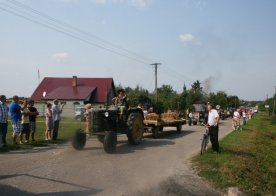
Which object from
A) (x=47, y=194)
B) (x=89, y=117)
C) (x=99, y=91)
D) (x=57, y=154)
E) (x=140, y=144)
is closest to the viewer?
(x=47, y=194)

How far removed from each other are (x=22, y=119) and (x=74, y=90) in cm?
4077

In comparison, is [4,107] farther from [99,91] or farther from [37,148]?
[99,91]

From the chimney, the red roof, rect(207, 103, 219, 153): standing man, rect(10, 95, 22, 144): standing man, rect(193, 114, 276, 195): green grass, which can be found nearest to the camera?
rect(193, 114, 276, 195): green grass

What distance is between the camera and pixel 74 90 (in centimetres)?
5572

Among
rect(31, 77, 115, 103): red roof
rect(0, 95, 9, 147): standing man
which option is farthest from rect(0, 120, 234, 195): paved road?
rect(31, 77, 115, 103): red roof

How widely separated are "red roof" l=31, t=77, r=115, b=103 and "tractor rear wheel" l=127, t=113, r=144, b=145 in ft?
120

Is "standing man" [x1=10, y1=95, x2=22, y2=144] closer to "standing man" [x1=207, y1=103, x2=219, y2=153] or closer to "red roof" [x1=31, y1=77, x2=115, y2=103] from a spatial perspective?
"standing man" [x1=207, y1=103, x2=219, y2=153]

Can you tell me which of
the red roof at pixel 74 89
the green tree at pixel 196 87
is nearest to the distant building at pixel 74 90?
the red roof at pixel 74 89

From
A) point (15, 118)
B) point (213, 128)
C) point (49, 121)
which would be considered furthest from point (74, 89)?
point (213, 128)

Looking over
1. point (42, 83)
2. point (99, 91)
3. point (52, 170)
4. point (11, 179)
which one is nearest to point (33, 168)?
point (52, 170)

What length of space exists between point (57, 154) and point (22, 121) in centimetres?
332

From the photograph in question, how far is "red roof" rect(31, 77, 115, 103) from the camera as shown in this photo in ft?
179

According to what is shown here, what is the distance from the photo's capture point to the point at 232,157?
1344 centimetres

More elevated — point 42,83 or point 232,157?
point 42,83
